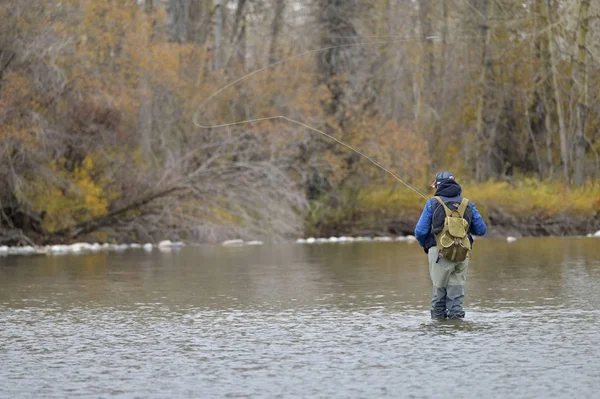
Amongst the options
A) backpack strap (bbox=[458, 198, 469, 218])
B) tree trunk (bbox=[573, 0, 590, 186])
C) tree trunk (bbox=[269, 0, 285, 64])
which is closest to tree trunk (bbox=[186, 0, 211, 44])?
tree trunk (bbox=[269, 0, 285, 64])

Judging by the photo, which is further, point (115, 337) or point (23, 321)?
point (23, 321)

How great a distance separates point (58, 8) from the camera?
103 feet

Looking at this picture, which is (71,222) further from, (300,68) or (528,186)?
(528,186)

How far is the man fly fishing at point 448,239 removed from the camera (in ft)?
39.3

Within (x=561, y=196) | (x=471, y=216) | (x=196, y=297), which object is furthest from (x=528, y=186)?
(x=471, y=216)

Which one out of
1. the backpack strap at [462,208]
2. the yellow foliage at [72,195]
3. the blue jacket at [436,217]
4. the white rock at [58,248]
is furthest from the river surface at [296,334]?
the yellow foliage at [72,195]

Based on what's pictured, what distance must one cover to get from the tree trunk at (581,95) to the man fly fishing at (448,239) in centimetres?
2893

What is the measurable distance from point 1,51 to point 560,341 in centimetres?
2220

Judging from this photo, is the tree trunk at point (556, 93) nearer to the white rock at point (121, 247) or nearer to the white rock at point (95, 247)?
the white rock at point (121, 247)

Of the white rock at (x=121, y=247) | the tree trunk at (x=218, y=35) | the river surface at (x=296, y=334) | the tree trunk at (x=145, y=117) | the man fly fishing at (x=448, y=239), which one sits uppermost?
the tree trunk at (x=218, y=35)

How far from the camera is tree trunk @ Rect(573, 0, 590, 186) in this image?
3962cm

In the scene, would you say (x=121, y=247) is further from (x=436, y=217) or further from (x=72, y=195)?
(x=436, y=217)

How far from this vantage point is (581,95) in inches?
1569

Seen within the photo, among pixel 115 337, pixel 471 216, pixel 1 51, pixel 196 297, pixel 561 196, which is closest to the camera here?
pixel 115 337
